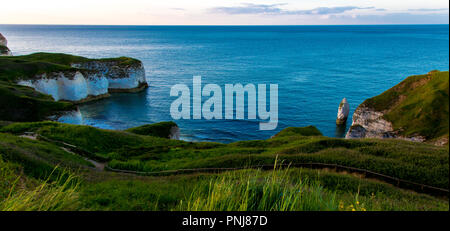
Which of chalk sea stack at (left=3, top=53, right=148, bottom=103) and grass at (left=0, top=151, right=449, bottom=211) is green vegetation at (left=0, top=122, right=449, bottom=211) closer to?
grass at (left=0, top=151, right=449, bottom=211)

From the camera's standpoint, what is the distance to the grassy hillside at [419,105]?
43.5 metres

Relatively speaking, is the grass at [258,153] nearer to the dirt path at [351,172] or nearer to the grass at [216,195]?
the dirt path at [351,172]

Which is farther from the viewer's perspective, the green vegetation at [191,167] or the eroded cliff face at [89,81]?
the eroded cliff face at [89,81]

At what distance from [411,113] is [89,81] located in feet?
235

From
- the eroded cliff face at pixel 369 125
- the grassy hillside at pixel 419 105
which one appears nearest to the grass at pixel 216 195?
the grassy hillside at pixel 419 105

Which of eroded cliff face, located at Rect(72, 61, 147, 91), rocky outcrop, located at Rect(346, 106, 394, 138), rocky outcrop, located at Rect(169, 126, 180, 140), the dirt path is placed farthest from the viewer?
eroded cliff face, located at Rect(72, 61, 147, 91)

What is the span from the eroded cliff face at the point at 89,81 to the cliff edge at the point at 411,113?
202ft

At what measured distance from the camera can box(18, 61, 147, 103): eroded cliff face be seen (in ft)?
221

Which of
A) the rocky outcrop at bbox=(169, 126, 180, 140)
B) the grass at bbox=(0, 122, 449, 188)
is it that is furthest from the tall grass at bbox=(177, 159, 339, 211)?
the rocky outcrop at bbox=(169, 126, 180, 140)

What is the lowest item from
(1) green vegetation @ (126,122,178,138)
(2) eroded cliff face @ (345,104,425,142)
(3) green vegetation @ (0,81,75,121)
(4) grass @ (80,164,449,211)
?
(2) eroded cliff face @ (345,104,425,142)

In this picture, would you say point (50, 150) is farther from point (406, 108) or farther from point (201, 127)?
point (406, 108)

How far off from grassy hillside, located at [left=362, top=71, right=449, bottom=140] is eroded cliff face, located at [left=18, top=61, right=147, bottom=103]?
6323 cm

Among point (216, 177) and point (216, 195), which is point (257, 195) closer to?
point (216, 195)
